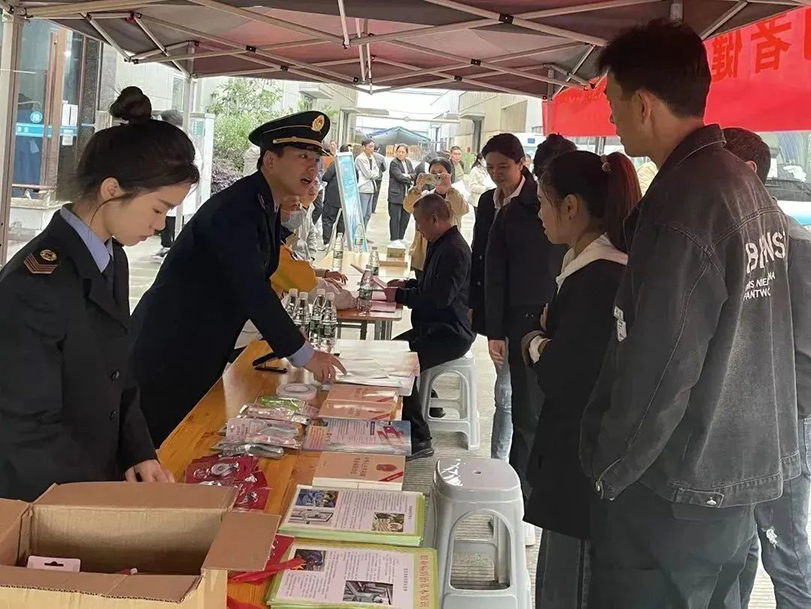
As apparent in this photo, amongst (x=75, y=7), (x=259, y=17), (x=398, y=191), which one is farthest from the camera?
(x=398, y=191)

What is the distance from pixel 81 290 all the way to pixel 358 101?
93.2 feet

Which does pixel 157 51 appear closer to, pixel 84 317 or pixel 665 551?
pixel 84 317

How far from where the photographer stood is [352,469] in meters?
1.51

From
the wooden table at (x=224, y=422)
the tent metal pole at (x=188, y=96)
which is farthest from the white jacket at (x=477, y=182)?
the wooden table at (x=224, y=422)

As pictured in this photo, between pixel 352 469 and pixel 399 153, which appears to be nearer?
pixel 352 469

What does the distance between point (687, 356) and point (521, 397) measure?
A: 186cm

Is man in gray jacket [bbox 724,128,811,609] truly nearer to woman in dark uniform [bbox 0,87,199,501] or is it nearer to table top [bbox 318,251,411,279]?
woman in dark uniform [bbox 0,87,199,501]

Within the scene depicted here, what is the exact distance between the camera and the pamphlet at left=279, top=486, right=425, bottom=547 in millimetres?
1241

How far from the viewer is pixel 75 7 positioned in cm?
298

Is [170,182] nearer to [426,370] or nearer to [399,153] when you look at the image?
[426,370]

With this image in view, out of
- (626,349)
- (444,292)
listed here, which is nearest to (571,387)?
(626,349)

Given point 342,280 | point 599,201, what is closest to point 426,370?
point 342,280

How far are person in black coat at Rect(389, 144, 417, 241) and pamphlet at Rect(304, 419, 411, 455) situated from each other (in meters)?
9.45

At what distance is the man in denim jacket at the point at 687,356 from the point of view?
1216 mm
